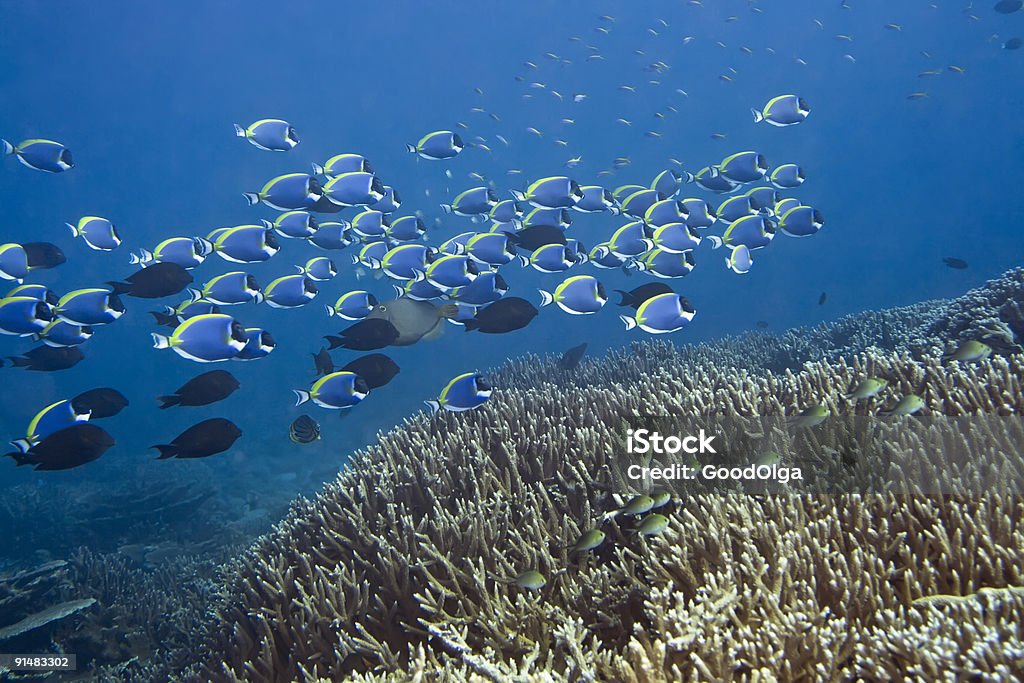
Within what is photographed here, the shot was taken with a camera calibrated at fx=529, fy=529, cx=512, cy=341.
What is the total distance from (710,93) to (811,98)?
15.7 meters

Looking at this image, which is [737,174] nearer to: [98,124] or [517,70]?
[517,70]

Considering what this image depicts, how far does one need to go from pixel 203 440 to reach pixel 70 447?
1.25 meters

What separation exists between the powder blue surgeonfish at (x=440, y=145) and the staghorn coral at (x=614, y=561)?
16.9 feet

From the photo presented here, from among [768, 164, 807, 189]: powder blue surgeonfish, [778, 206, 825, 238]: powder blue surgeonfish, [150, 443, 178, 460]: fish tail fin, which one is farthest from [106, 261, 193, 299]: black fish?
[768, 164, 807, 189]: powder blue surgeonfish

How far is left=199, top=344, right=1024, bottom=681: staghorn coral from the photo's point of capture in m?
2.31

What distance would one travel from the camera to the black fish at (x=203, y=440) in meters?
4.52

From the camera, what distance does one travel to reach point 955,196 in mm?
74312

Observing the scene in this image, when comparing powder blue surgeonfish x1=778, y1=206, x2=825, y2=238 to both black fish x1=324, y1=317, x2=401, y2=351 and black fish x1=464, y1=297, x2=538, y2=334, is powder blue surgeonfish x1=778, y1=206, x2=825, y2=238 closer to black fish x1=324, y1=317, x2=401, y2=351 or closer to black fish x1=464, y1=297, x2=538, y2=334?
black fish x1=464, y1=297, x2=538, y2=334

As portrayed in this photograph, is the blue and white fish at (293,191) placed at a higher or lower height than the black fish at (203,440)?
higher

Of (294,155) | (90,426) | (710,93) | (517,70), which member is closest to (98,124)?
(294,155)

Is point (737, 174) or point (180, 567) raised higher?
point (737, 174)

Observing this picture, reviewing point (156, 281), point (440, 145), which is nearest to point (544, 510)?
point (156, 281)

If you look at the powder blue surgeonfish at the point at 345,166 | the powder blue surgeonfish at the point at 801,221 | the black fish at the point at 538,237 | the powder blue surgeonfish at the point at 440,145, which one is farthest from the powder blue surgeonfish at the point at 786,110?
the powder blue surgeonfish at the point at 345,166

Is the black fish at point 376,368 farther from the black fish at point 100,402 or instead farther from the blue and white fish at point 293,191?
the blue and white fish at point 293,191
